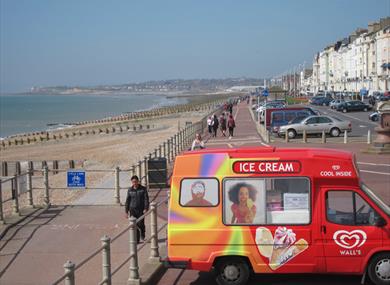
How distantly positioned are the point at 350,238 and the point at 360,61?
118 metres

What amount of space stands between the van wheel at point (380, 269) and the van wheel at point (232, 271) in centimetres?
171

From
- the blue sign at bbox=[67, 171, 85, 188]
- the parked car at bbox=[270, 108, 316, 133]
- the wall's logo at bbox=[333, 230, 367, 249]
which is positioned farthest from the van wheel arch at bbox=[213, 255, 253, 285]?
the parked car at bbox=[270, 108, 316, 133]

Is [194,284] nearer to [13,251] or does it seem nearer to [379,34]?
[13,251]

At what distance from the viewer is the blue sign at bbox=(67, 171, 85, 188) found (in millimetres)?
16625

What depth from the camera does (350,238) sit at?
8422 mm

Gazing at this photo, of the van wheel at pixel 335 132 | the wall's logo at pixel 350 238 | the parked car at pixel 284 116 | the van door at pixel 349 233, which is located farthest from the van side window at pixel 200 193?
the parked car at pixel 284 116

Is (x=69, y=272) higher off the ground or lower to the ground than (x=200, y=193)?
lower

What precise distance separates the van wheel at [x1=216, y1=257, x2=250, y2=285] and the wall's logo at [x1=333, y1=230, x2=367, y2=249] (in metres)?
1.33

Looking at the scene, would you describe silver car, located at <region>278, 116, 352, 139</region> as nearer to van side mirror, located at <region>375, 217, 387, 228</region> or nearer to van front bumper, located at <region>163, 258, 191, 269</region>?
van side mirror, located at <region>375, 217, 387, 228</region>

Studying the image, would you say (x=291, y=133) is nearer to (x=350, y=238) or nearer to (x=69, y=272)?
(x=350, y=238)

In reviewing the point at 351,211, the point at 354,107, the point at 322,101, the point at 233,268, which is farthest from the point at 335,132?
the point at 322,101

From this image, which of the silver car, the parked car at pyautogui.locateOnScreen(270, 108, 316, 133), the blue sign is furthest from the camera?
the parked car at pyautogui.locateOnScreen(270, 108, 316, 133)

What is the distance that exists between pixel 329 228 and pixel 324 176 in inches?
28.6

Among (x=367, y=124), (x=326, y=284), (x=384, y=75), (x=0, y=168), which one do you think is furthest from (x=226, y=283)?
(x=384, y=75)
